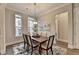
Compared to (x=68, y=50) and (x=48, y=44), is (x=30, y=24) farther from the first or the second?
(x=68, y=50)

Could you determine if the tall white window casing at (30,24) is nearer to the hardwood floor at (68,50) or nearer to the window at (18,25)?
the window at (18,25)

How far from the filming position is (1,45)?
2.07 m

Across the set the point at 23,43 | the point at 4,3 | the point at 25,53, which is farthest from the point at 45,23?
the point at 4,3

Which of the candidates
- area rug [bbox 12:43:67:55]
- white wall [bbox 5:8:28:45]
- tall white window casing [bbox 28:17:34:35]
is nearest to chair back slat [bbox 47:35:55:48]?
area rug [bbox 12:43:67:55]

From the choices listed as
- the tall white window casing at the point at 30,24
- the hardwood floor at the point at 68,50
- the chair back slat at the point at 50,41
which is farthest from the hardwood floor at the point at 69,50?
the tall white window casing at the point at 30,24

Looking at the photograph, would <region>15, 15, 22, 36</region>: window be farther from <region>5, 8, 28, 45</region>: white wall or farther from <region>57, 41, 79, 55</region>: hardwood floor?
<region>57, 41, 79, 55</region>: hardwood floor

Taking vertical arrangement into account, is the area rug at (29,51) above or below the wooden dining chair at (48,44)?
below

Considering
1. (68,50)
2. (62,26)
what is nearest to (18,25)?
(62,26)

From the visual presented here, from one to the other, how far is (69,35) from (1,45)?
1.58 meters

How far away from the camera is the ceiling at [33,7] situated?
2093 mm

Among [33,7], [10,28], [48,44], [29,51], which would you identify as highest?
[33,7]

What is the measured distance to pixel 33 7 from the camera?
7.04 feet

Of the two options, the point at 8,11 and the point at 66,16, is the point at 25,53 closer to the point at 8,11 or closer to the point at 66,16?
the point at 8,11

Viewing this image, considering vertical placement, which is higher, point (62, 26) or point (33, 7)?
point (33, 7)
